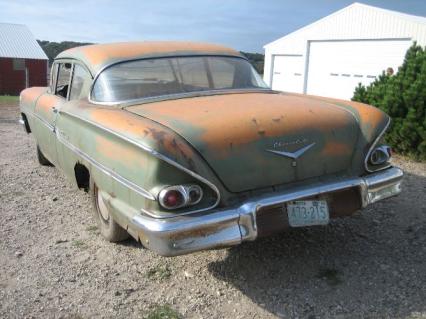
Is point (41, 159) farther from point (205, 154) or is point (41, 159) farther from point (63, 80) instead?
point (205, 154)

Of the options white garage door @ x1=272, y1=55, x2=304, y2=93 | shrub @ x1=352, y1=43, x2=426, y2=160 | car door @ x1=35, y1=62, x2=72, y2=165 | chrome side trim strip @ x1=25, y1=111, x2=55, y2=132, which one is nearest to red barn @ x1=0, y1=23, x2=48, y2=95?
white garage door @ x1=272, y1=55, x2=304, y2=93

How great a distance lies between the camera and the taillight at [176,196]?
2.77 meters

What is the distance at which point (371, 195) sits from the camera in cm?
338

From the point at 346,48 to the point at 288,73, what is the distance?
13.3 ft

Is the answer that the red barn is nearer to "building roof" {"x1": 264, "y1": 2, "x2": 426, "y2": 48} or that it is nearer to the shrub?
"building roof" {"x1": 264, "y1": 2, "x2": 426, "y2": 48}

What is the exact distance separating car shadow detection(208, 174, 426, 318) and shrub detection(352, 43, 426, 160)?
235 cm

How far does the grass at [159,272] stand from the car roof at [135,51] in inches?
69.1

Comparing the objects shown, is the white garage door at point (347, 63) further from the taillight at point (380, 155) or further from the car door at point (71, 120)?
the car door at point (71, 120)

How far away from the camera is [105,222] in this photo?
3.99 meters

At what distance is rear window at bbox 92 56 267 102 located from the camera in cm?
389

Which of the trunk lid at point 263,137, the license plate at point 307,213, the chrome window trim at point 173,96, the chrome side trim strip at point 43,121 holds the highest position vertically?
the chrome window trim at point 173,96

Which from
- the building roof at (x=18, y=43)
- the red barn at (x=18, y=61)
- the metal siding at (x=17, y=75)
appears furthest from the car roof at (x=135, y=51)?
the building roof at (x=18, y=43)

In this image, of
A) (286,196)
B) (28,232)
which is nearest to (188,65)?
(286,196)

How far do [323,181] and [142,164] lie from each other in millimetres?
1266
